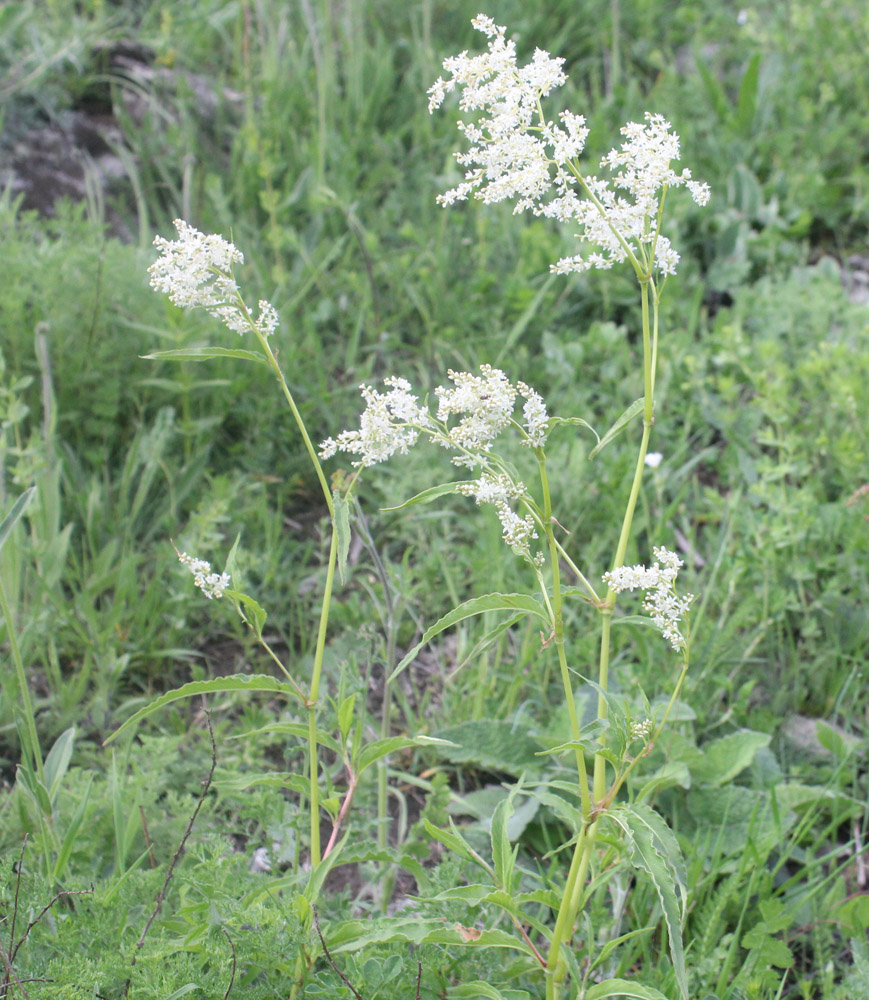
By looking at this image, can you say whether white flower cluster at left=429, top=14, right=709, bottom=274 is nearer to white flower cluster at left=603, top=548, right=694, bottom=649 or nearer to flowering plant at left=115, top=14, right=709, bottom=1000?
flowering plant at left=115, top=14, right=709, bottom=1000

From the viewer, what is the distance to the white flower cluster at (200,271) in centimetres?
119

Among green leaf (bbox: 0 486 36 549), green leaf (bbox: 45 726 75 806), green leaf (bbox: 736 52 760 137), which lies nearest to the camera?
green leaf (bbox: 0 486 36 549)

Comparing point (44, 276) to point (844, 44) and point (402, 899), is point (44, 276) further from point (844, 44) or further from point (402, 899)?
point (844, 44)

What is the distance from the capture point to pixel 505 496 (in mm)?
1217

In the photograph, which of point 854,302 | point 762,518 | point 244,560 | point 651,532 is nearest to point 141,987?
point 244,560

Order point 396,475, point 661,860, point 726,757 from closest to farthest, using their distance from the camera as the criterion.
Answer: point 661,860, point 726,757, point 396,475

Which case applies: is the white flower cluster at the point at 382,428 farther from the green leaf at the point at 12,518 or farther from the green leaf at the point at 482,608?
the green leaf at the point at 12,518

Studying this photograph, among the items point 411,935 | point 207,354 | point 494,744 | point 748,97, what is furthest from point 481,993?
point 748,97

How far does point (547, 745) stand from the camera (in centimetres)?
199

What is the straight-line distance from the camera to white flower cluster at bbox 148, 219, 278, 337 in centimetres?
119

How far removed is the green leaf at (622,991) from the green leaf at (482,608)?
0.51m

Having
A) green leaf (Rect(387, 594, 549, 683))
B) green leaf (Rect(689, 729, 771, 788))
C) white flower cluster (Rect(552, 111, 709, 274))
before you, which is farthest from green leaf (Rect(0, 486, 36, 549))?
green leaf (Rect(689, 729, 771, 788))

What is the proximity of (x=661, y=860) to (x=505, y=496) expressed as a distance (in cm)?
51

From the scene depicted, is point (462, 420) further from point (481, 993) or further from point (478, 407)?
point (481, 993)
